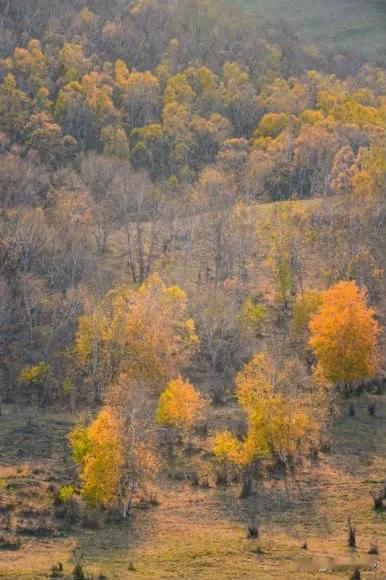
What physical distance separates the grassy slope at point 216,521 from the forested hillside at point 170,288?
22cm

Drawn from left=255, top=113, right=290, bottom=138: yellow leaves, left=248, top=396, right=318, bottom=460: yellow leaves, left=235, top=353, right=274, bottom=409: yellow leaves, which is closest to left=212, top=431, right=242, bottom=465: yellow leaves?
left=248, top=396, right=318, bottom=460: yellow leaves

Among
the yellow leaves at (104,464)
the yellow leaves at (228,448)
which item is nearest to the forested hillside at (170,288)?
the yellow leaves at (104,464)

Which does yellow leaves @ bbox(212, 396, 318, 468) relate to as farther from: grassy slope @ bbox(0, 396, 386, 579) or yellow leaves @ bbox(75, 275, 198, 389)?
yellow leaves @ bbox(75, 275, 198, 389)

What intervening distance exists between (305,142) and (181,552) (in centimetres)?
8163

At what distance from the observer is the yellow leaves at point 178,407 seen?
49531mm

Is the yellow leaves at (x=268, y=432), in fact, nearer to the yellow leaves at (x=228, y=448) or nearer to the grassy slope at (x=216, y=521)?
the yellow leaves at (x=228, y=448)

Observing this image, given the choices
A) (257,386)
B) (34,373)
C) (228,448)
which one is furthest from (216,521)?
(34,373)

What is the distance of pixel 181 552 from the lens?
119 ft

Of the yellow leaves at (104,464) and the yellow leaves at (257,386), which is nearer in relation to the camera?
the yellow leaves at (104,464)

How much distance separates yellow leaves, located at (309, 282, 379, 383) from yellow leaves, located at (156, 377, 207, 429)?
11.3 meters

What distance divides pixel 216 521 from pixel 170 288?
89.3 feet

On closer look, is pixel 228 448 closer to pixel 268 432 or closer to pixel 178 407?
pixel 268 432

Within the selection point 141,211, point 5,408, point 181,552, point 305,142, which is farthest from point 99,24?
point 181,552

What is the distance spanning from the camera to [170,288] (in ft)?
212
